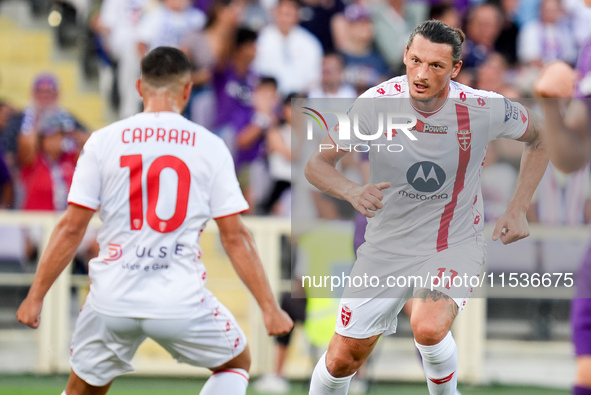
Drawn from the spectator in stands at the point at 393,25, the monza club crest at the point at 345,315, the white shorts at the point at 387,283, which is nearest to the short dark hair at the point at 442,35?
the white shorts at the point at 387,283

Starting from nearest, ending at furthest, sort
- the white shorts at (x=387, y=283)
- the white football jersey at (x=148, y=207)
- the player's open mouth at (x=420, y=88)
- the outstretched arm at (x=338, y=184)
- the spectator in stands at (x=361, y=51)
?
the white football jersey at (x=148, y=207), the outstretched arm at (x=338, y=184), the player's open mouth at (x=420, y=88), the white shorts at (x=387, y=283), the spectator in stands at (x=361, y=51)

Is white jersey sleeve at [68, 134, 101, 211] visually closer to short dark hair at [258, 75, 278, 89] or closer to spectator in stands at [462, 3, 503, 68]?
short dark hair at [258, 75, 278, 89]

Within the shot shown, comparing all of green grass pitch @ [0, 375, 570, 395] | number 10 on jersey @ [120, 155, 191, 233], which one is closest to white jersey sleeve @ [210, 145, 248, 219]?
number 10 on jersey @ [120, 155, 191, 233]

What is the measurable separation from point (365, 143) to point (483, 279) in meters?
3.68

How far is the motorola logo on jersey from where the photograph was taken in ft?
17.0

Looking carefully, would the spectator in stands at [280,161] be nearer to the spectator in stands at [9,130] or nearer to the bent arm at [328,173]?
the spectator in stands at [9,130]

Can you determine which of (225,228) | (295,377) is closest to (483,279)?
(295,377)

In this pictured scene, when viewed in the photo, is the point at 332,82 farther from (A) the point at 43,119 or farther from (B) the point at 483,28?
(A) the point at 43,119

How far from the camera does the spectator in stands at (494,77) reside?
910 centimetres

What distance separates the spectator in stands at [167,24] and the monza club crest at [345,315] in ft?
17.3

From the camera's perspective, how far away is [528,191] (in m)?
5.27

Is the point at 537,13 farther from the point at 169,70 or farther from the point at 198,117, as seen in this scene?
the point at 169,70

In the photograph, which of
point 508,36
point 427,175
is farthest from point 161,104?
point 508,36

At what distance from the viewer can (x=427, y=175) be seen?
5184mm
